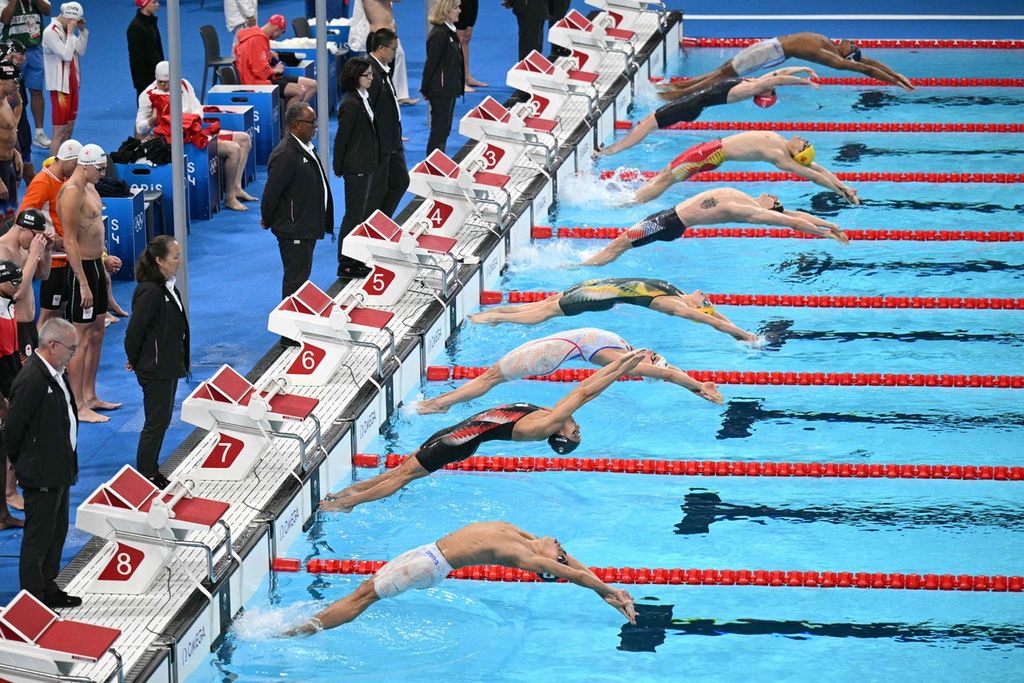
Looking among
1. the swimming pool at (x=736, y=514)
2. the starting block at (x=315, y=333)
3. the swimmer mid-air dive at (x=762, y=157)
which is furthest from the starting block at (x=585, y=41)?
the starting block at (x=315, y=333)

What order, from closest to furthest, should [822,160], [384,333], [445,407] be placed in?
[445,407], [384,333], [822,160]

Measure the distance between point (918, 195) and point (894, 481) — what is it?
14.6 ft

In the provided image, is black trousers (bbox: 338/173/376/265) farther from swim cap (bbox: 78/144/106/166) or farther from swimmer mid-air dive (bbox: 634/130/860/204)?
swimmer mid-air dive (bbox: 634/130/860/204)

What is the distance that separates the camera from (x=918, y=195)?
11.2m

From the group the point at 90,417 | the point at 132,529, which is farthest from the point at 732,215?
the point at 132,529

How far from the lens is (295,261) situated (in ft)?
27.5

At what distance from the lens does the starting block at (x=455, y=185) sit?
9.59 m

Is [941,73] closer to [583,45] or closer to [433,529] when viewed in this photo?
[583,45]

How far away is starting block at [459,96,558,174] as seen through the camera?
10711mm

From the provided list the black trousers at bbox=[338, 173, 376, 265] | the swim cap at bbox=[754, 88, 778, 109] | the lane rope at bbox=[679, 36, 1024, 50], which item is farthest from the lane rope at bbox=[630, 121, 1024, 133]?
the black trousers at bbox=[338, 173, 376, 265]

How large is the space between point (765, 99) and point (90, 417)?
547cm

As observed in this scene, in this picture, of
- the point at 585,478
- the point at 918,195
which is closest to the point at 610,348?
the point at 585,478

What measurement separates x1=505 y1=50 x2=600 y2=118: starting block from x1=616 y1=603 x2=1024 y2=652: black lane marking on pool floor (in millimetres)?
A: 6415

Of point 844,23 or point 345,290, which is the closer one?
point 345,290
